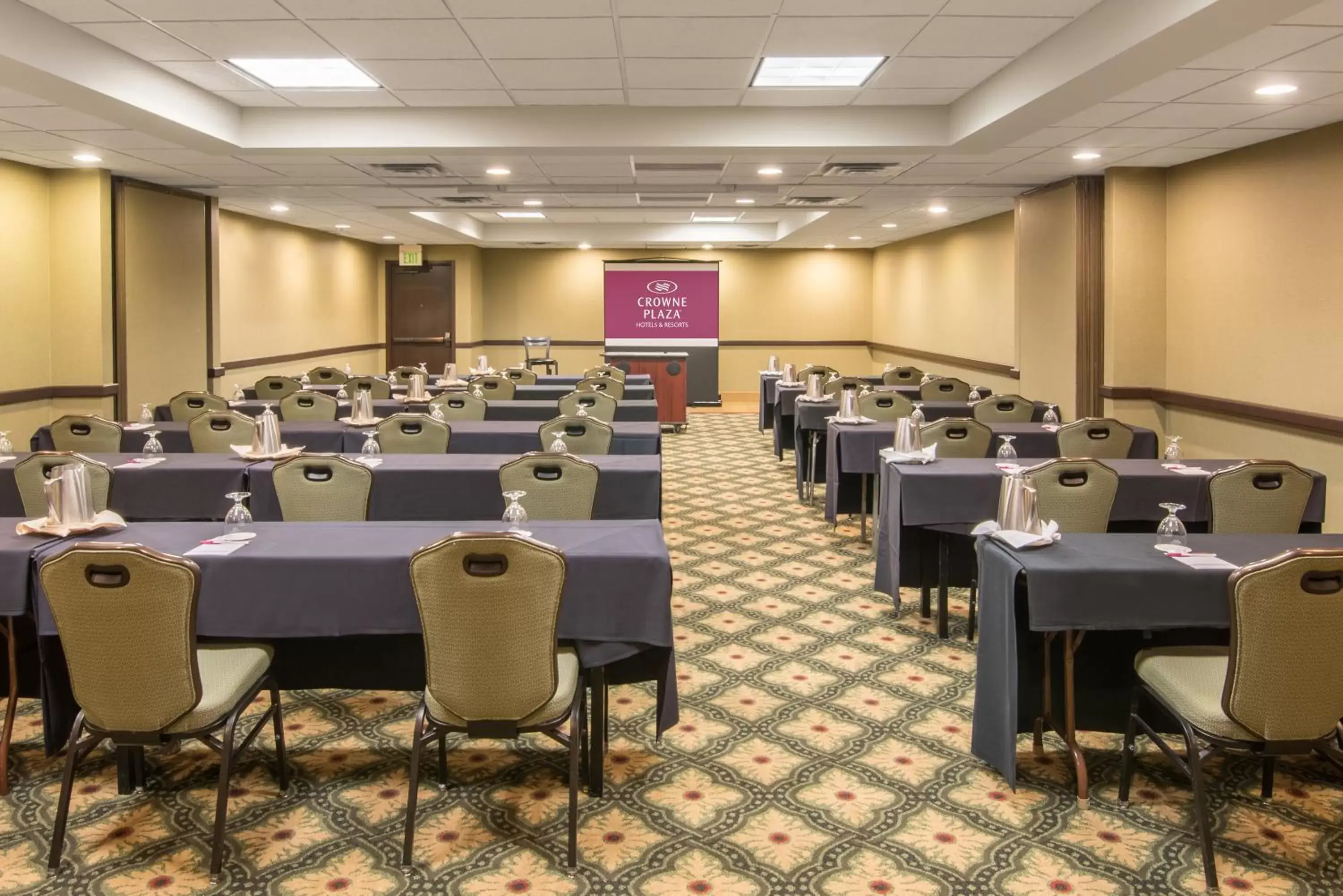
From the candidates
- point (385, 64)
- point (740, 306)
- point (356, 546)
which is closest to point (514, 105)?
point (385, 64)

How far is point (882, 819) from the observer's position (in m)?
3.58

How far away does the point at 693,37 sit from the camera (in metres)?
5.80

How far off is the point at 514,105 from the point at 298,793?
5513mm

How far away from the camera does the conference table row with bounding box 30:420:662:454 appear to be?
7.33 m

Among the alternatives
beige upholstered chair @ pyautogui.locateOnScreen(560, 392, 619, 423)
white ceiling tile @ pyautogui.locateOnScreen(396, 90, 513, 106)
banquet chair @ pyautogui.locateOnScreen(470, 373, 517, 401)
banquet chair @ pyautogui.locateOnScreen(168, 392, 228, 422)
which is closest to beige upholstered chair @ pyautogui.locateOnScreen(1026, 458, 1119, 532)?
beige upholstered chair @ pyautogui.locateOnScreen(560, 392, 619, 423)

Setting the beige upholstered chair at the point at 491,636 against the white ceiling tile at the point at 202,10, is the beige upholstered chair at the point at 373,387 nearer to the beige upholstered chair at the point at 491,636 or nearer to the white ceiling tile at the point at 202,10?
the white ceiling tile at the point at 202,10

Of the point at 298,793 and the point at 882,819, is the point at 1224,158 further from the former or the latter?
the point at 298,793

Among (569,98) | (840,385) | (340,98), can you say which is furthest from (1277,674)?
(840,385)

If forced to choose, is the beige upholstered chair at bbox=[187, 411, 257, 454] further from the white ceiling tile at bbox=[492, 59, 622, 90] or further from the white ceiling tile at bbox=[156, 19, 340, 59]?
the white ceiling tile at bbox=[492, 59, 622, 90]

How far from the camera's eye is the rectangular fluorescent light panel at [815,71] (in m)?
6.47

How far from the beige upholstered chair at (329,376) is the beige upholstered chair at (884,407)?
6.05 m

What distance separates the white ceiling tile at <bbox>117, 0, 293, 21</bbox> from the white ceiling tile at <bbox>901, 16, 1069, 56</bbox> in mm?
3388

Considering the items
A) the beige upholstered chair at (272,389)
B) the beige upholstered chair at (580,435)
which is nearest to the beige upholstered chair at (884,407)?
the beige upholstered chair at (580,435)

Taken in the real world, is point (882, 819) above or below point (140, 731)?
below
